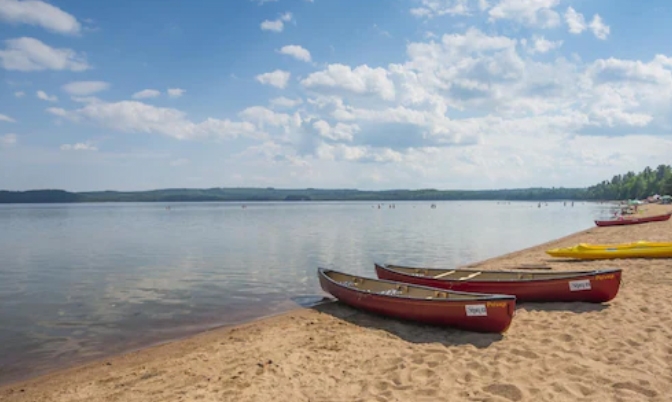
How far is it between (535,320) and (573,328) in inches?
42.7

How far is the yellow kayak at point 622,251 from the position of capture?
18719 millimetres

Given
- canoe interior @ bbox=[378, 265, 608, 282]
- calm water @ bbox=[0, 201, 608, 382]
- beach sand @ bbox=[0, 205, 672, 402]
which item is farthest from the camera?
canoe interior @ bbox=[378, 265, 608, 282]

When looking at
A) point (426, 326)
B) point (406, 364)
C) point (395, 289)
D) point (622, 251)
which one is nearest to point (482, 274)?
point (395, 289)

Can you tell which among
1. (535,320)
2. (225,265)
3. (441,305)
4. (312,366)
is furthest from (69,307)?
(535,320)

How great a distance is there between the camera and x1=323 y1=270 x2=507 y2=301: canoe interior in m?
10.9

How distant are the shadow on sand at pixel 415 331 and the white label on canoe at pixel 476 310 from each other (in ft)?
1.37

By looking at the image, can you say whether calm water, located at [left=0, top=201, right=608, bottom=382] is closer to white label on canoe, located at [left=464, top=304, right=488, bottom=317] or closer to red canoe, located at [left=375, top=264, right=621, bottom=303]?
red canoe, located at [left=375, top=264, right=621, bottom=303]

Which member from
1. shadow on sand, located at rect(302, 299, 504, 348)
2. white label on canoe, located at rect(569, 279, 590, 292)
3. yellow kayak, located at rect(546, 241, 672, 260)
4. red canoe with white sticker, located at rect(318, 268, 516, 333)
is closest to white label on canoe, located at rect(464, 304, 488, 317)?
red canoe with white sticker, located at rect(318, 268, 516, 333)

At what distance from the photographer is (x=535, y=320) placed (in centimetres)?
1048

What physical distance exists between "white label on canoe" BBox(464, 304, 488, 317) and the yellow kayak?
13629 mm

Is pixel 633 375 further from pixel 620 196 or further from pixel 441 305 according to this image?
pixel 620 196

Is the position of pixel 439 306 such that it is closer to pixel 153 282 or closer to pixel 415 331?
pixel 415 331

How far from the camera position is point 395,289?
1341 centimetres

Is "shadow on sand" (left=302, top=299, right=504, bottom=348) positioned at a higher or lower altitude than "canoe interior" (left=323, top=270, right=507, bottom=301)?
lower
